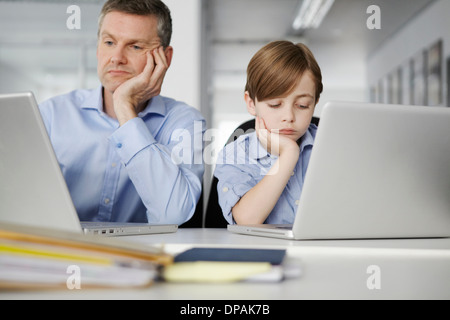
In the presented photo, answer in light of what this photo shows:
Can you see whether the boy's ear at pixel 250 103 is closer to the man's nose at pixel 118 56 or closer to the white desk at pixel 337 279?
the man's nose at pixel 118 56

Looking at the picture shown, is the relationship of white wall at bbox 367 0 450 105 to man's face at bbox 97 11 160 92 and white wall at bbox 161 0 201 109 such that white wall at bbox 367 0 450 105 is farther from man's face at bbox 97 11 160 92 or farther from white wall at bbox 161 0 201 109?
man's face at bbox 97 11 160 92

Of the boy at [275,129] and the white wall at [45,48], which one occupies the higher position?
the white wall at [45,48]

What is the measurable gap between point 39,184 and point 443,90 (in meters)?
5.78

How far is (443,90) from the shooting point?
18.6ft

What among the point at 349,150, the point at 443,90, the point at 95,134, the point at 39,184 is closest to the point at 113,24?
the point at 95,134

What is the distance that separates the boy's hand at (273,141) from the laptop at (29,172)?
71 centimetres

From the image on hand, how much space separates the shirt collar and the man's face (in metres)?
0.05

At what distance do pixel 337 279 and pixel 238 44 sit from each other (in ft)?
26.6

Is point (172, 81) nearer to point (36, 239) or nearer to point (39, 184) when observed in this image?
point (39, 184)

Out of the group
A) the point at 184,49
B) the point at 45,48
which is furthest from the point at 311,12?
the point at 184,49

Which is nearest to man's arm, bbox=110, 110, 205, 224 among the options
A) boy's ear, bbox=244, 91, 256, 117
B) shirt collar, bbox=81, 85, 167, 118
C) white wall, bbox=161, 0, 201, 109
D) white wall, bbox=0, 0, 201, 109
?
shirt collar, bbox=81, 85, 167, 118

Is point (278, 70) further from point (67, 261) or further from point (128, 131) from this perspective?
point (67, 261)

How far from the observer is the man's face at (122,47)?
5.53ft

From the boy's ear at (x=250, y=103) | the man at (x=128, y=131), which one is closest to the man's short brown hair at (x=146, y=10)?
the man at (x=128, y=131)
